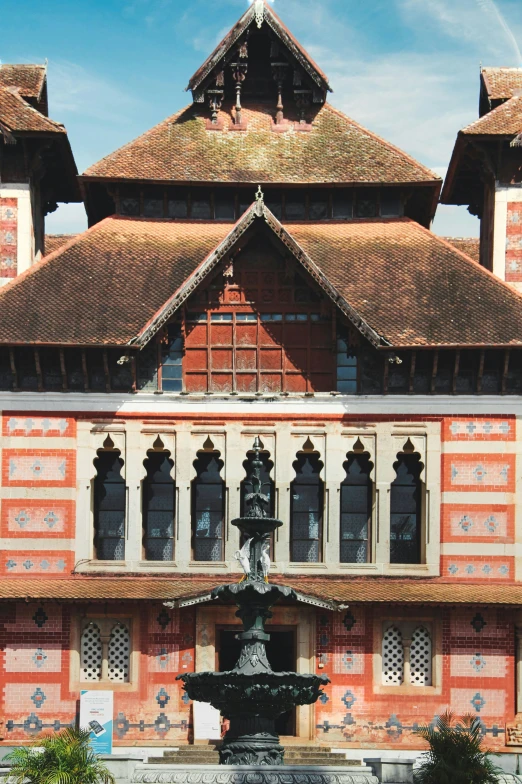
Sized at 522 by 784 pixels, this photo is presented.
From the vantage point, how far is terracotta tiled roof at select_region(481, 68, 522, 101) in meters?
46.2

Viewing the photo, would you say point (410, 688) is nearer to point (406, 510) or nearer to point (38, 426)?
point (406, 510)

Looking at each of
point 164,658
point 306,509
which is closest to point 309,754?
point 164,658

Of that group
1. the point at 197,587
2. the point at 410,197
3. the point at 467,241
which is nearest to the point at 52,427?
the point at 197,587

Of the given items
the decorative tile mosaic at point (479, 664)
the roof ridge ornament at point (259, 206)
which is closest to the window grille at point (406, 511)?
the decorative tile mosaic at point (479, 664)

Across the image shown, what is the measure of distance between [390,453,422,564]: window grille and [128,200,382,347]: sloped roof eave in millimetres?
3248

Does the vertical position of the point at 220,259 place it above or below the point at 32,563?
above

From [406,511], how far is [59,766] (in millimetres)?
11323

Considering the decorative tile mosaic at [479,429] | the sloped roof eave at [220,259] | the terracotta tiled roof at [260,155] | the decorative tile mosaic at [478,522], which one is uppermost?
the terracotta tiled roof at [260,155]

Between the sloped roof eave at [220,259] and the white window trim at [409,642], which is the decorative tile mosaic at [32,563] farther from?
the white window trim at [409,642]

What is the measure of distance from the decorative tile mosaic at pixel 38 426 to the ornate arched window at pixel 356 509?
6.23 metres

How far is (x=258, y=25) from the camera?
45.0 metres

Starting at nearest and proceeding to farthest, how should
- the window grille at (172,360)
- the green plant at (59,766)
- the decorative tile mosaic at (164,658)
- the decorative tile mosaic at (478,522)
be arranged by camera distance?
the green plant at (59,766), the decorative tile mosaic at (164,658), the decorative tile mosaic at (478,522), the window grille at (172,360)

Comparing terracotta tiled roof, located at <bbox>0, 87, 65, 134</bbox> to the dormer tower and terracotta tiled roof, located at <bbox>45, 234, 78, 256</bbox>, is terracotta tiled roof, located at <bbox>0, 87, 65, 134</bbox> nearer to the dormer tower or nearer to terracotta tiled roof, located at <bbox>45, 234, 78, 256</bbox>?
terracotta tiled roof, located at <bbox>45, 234, 78, 256</bbox>

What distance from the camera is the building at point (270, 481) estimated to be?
39125mm
